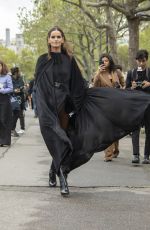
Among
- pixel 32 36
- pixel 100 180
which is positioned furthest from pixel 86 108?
pixel 32 36

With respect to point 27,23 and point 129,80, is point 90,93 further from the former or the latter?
point 27,23

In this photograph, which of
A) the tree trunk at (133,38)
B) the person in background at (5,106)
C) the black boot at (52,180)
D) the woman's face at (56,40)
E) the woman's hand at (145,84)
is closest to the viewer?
the woman's face at (56,40)

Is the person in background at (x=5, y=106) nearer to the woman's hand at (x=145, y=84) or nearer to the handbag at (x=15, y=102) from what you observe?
the handbag at (x=15, y=102)

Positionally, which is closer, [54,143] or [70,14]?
[54,143]

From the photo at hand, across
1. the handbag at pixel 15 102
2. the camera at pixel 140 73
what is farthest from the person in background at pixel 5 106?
the camera at pixel 140 73

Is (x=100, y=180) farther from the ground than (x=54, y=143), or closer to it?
closer to it

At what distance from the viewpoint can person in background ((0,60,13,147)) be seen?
12.8 meters

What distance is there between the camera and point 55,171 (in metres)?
7.57

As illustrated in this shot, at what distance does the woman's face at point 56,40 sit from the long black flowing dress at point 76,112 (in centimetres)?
9

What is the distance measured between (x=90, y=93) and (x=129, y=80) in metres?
2.76

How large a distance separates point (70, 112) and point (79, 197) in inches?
39.9

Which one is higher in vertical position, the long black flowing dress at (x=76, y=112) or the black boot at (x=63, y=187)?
the long black flowing dress at (x=76, y=112)

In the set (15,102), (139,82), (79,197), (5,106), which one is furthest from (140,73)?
(15,102)

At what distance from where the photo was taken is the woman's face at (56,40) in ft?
23.9
